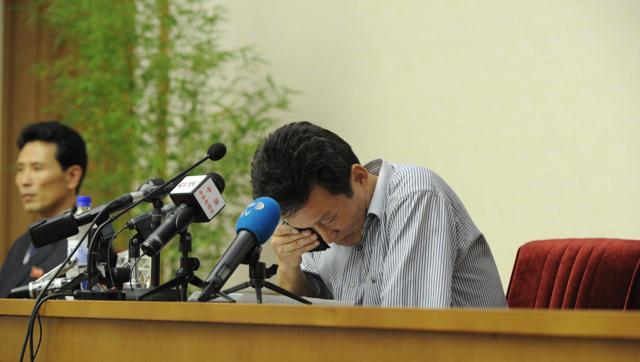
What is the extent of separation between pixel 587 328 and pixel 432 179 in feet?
3.66

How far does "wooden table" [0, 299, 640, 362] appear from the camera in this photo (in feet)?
2.97

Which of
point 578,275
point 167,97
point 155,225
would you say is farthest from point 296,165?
point 167,97

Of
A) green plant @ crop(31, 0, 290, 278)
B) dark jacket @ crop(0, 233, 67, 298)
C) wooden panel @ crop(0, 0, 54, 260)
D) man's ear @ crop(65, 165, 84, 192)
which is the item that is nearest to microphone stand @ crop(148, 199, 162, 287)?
dark jacket @ crop(0, 233, 67, 298)

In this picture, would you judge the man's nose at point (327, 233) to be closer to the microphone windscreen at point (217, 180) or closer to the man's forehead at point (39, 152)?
the microphone windscreen at point (217, 180)

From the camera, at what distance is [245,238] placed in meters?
1.38

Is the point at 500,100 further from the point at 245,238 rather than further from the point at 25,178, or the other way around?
the point at 245,238

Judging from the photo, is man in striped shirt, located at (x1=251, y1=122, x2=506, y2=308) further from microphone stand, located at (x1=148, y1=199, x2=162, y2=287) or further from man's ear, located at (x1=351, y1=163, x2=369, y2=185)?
microphone stand, located at (x1=148, y1=199, x2=162, y2=287)

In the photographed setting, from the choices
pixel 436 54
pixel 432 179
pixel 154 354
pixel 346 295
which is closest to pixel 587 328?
pixel 154 354

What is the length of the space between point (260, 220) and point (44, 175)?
2.20m

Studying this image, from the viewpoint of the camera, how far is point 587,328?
35.1 inches

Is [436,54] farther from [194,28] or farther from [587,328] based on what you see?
[587,328]

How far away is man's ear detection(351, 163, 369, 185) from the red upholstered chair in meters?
0.46

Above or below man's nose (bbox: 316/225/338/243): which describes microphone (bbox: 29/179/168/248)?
above

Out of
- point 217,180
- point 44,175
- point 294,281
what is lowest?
point 294,281
